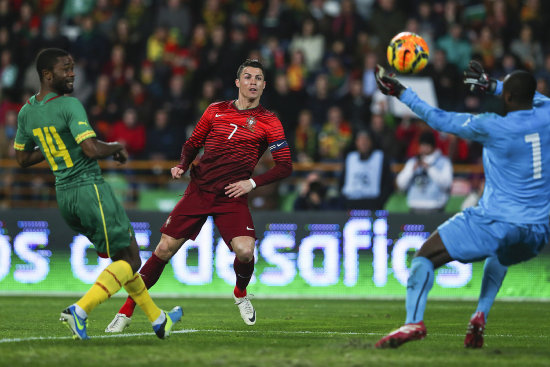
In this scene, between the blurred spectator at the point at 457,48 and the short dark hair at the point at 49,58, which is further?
the blurred spectator at the point at 457,48

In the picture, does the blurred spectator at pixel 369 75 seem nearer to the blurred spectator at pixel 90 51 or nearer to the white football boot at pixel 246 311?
the blurred spectator at pixel 90 51

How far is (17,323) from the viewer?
9.82m

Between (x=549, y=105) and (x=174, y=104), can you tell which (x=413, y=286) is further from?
(x=174, y=104)

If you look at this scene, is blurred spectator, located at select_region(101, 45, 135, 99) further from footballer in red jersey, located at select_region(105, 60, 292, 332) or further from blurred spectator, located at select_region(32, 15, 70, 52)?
footballer in red jersey, located at select_region(105, 60, 292, 332)

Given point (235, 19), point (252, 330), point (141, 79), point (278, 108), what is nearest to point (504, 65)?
point (278, 108)

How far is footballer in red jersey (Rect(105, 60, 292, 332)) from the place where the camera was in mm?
9500

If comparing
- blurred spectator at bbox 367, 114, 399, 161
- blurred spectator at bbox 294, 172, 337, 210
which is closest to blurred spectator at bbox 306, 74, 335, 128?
blurred spectator at bbox 367, 114, 399, 161

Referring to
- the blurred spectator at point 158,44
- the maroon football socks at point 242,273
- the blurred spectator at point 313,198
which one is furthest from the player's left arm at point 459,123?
the blurred spectator at point 158,44

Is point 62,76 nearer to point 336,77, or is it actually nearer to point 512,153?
point 512,153

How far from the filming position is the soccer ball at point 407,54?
8773mm

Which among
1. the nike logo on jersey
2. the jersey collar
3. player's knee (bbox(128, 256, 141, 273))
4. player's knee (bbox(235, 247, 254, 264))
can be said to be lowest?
player's knee (bbox(235, 247, 254, 264))

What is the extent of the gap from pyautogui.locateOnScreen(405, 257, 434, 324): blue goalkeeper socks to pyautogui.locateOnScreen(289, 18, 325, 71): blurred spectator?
12.1m

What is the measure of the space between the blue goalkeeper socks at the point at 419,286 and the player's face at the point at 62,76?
119 inches

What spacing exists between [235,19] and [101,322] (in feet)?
36.9
